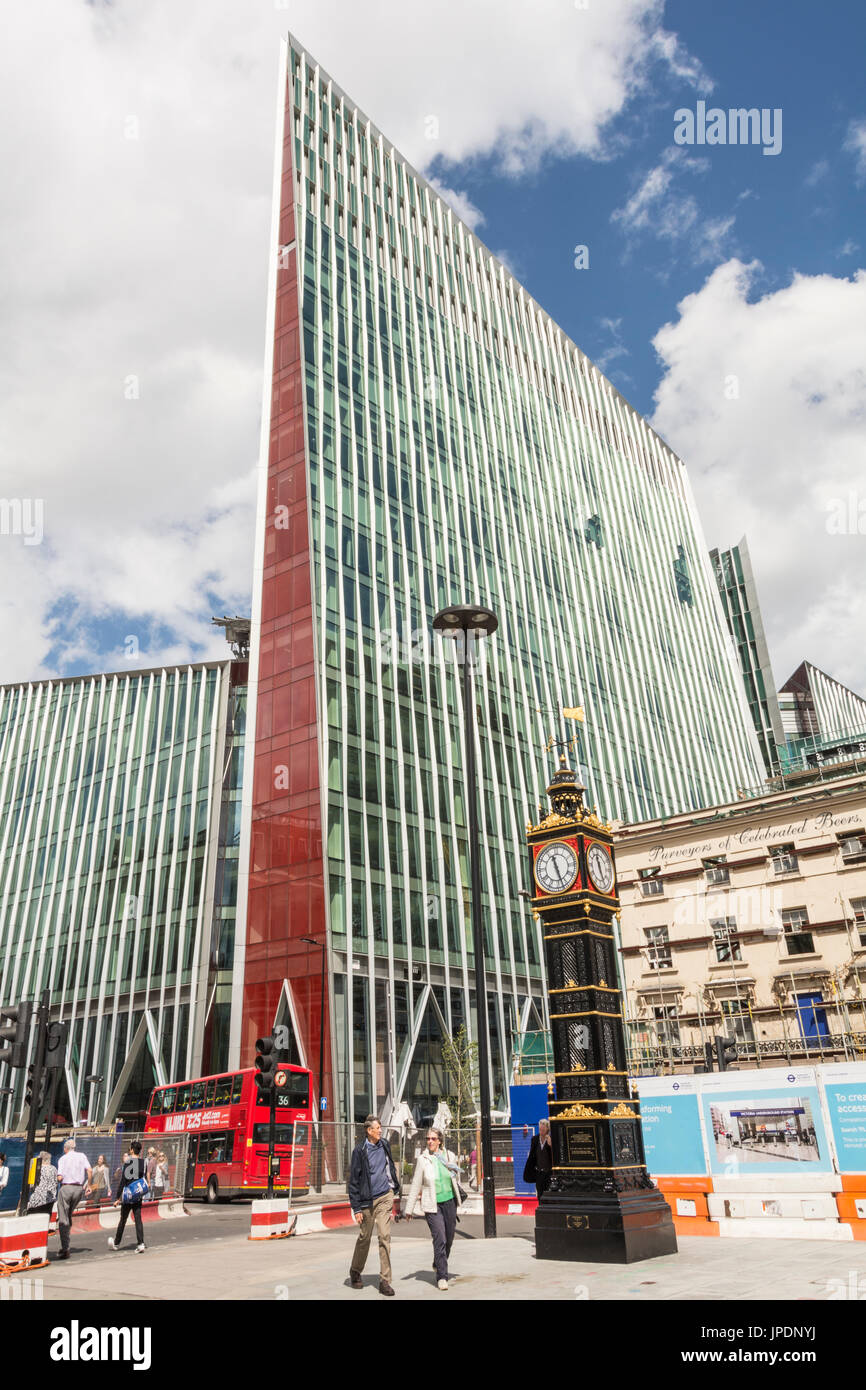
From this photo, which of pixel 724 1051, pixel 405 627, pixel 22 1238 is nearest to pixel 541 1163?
pixel 22 1238

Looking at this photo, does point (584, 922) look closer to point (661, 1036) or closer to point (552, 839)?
point (552, 839)

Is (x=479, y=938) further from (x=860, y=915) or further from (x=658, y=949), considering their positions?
(x=658, y=949)

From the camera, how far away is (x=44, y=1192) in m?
15.8

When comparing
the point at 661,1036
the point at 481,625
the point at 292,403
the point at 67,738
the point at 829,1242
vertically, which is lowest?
the point at 829,1242

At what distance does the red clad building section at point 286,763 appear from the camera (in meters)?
45.2

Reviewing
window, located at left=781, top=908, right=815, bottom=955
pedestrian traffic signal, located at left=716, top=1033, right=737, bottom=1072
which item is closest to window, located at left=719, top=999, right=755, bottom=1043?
window, located at left=781, top=908, right=815, bottom=955

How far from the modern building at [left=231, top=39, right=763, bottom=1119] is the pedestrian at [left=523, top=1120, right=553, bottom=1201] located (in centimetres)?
2847

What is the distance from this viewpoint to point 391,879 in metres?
48.5

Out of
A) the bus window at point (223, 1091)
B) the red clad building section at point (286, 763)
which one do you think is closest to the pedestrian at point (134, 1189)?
the bus window at point (223, 1091)

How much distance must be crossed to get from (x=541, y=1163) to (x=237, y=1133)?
59.8 ft
